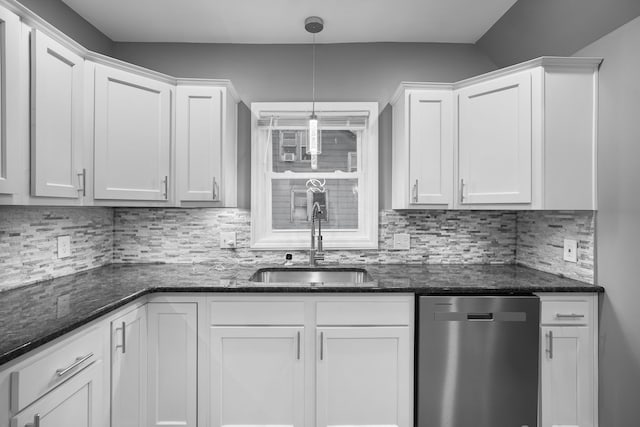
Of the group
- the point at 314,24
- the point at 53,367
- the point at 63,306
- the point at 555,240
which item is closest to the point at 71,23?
the point at 314,24

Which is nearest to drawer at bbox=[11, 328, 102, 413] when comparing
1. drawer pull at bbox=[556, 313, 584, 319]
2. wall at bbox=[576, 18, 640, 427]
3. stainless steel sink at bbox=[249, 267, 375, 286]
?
stainless steel sink at bbox=[249, 267, 375, 286]

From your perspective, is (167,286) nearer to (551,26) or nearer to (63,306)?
(63,306)

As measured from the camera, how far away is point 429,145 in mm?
2236

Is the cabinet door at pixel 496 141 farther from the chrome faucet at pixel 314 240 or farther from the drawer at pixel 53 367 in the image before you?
the drawer at pixel 53 367

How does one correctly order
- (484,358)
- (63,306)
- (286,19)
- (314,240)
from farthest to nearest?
1. (314,240)
2. (286,19)
3. (484,358)
4. (63,306)

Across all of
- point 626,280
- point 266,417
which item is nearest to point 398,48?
point 626,280

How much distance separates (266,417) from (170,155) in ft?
5.26

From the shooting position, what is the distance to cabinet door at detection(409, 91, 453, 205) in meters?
2.23

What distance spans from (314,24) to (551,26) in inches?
54.5

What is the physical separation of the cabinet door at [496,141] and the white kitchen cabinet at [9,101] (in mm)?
2231

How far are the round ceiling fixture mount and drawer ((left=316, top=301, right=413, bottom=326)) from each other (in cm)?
176

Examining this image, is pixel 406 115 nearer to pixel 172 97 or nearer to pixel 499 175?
pixel 499 175

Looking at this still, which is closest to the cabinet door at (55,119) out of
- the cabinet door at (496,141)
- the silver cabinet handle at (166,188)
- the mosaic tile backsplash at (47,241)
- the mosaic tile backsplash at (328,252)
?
the mosaic tile backsplash at (47,241)

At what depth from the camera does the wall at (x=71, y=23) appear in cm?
192
